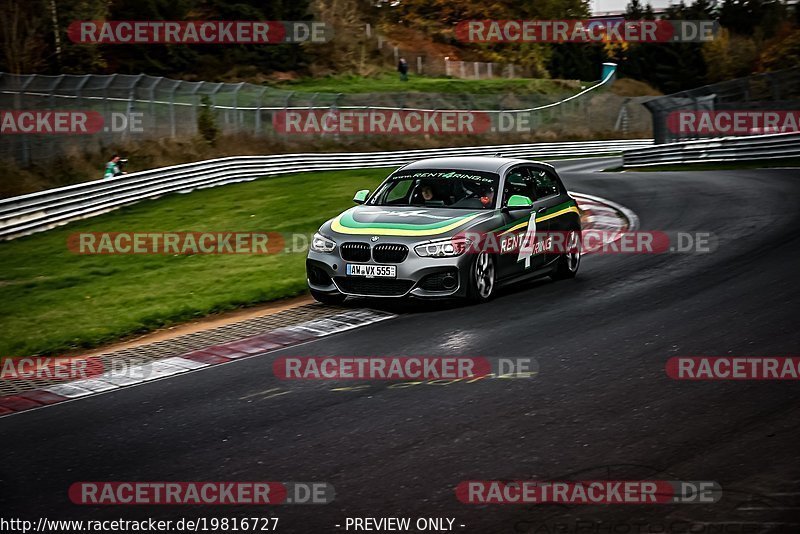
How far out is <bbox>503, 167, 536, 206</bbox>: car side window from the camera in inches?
490

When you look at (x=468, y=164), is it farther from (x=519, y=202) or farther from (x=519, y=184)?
(x=519, y=202)

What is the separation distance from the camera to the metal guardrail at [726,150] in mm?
27875

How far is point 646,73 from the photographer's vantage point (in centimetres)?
9494

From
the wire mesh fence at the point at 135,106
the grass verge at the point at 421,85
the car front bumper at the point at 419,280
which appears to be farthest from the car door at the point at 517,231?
the grass verge at the point at 421,85

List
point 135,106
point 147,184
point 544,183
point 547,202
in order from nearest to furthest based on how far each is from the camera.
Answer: point 547,202, point 544,183, point 147,184, point 135,106

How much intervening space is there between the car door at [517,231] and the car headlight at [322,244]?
1927 mm

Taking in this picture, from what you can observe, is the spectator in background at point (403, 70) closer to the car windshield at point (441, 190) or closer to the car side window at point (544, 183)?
the car side window at point (544, 183)

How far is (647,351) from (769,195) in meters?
12.1

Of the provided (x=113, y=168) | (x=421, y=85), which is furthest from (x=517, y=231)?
(x=421, y=85)

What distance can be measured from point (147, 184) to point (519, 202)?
16.2 m

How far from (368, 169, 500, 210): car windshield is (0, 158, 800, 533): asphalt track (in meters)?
1.35

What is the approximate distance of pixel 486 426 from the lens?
7.09 metres

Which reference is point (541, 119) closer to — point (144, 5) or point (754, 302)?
point (144, 5)

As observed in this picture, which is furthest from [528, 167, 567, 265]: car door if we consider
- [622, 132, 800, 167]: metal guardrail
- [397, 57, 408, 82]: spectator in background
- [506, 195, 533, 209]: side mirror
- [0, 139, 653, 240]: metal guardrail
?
[397, 57, 408, 82]: spectator in background
